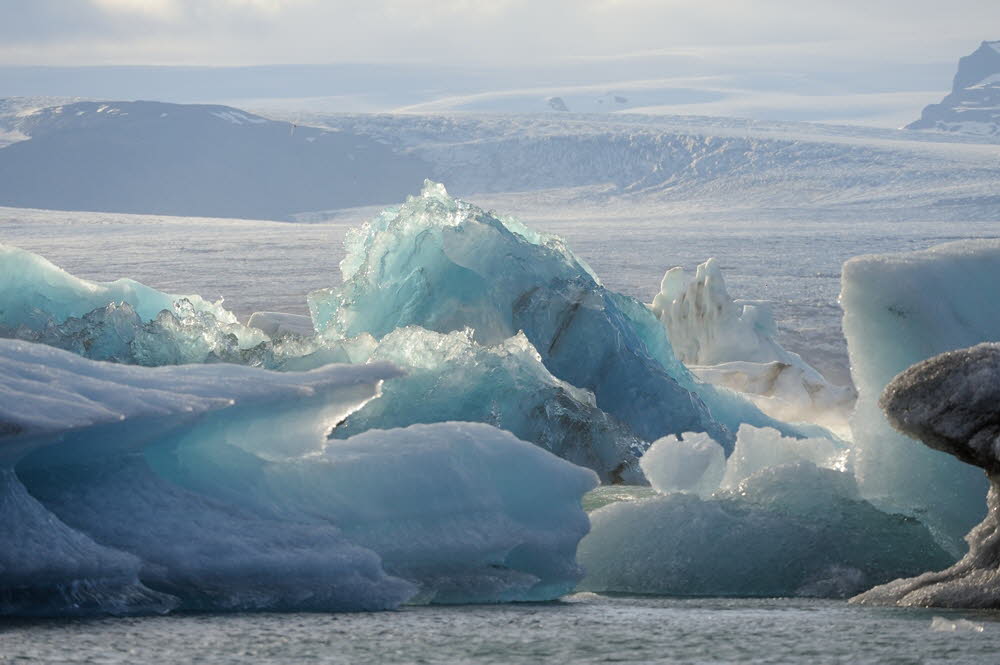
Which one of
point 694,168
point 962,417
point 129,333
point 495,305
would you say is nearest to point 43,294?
point 129,333

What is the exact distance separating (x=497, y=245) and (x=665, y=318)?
4.21 metres

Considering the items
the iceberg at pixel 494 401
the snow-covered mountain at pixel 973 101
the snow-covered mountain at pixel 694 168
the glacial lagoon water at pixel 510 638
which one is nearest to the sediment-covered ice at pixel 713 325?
the iceberg at pixel 494 401

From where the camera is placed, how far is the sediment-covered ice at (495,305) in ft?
24.5

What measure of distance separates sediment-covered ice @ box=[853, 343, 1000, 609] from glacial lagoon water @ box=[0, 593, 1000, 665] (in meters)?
0.13

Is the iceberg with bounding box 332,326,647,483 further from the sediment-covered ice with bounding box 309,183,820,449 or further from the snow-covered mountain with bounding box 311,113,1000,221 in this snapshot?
the snow-covered mountain with bounding box 311,113,1000,221

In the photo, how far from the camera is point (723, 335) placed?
37.6ft

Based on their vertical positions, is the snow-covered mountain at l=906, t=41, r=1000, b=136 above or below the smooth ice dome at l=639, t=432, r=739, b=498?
above

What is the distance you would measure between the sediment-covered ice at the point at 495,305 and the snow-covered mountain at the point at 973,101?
231 ft

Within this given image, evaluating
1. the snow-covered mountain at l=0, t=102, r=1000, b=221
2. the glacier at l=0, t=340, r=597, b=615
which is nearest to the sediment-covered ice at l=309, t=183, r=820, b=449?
the glacier at l=0, t=340, r=597, b=615

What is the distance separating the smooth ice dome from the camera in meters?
4.96

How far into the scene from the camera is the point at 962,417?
134 inches

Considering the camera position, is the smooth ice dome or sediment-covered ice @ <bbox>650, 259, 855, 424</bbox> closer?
the smooth ice dome

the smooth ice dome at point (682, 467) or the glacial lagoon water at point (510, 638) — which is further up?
the glacial lagoon water at point (510, 638)

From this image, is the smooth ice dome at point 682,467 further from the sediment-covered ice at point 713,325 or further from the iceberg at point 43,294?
the sediment-covered ice at point 713,325
